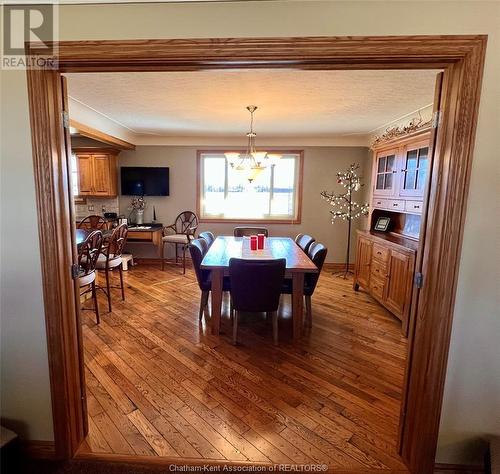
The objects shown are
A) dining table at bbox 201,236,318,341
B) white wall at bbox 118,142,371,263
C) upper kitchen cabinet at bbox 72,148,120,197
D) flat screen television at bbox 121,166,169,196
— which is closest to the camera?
dining table at bbox 201,236,318,341

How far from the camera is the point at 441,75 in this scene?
4.46ft

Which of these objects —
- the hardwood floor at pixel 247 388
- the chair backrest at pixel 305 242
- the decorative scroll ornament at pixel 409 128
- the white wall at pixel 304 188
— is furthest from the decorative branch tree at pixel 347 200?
the hardwood floor at pixel 247 388

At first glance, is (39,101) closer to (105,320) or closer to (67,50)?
(67,50)

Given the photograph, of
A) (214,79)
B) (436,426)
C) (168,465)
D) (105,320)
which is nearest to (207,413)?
(168,465)

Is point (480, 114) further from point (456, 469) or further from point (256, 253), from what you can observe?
point (256, 253)

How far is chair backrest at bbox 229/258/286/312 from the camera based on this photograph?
2.48m

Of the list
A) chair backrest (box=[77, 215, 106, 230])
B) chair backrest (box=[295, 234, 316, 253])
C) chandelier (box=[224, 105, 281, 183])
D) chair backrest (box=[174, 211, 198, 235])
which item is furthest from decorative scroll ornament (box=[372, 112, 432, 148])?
chair backrest (box=[77, 215, 106, 230])

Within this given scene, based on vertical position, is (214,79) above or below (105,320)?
above

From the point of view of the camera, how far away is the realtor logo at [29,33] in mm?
1280

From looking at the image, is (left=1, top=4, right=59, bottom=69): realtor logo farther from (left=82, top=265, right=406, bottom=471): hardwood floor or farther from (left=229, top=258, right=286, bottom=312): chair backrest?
(left=82, top=265, right=406, bottom=471): hardwood floor

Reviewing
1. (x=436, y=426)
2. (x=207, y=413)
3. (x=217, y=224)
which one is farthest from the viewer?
(x=217, y=224)

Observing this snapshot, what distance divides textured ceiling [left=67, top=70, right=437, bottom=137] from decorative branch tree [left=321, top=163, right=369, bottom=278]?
969 mm

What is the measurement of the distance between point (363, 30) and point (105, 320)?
11.2 ft

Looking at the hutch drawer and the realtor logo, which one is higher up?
the realtor logo
